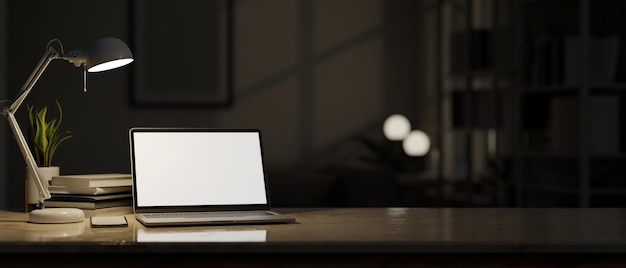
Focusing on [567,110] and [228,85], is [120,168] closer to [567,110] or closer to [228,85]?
[567,110]

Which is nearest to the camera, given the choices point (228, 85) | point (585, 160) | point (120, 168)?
point (120, 168)

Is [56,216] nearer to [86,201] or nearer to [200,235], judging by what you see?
[86,201]

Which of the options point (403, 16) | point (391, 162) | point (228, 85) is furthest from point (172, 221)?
point (403, 16)

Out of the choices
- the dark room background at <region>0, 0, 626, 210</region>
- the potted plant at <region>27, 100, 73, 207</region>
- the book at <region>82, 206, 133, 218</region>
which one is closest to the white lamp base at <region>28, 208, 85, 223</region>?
the book at <region>82, 206, 133, 218</region>

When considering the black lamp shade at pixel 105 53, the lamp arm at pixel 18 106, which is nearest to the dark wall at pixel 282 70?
the lamp arm at pixel 18 106

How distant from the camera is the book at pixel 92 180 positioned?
6.61ft

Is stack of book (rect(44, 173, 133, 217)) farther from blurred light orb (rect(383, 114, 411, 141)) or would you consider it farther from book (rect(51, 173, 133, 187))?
blurred light orb (rect(383, 114, 411, 141))

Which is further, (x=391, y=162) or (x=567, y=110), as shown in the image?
(x=391, y=162)

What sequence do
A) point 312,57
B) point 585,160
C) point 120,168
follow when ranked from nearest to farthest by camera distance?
1. point 120,168
2. point 585,160
3. point 312,57

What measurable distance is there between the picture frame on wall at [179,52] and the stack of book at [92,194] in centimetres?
348

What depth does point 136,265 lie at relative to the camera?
1589 millimetres

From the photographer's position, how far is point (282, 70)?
6.09 m

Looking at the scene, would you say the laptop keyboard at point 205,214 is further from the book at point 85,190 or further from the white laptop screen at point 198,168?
the book at point 85,190

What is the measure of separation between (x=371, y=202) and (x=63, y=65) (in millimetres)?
2010
